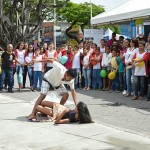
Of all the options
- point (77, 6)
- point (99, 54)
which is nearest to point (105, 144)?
point (99, 54)

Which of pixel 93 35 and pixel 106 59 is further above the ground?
pixel 93 35

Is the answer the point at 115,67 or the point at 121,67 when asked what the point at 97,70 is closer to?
the point at 115,67

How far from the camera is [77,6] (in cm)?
5369

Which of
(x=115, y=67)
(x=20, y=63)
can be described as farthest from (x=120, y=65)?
(x=20, y=63)

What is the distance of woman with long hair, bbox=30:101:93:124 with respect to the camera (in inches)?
294

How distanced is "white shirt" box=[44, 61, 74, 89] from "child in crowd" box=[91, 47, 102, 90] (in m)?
4.93

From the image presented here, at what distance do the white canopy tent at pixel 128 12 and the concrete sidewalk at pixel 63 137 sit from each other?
19.8 feet

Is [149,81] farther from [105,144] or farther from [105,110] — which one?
[105,144]

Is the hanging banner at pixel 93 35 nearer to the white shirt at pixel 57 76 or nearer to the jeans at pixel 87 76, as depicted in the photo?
the jeans at pixel 87 76

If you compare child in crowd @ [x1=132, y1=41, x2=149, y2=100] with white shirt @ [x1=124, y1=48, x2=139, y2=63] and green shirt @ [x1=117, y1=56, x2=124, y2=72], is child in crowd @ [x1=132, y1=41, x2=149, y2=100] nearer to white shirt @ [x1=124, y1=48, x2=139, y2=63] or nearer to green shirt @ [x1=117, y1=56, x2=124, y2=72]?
white shirt @ [x1=124, y1=48, x2=139, y2=63]

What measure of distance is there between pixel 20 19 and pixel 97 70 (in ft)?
51.6

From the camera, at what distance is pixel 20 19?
89.6ft

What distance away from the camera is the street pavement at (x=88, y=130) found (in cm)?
616

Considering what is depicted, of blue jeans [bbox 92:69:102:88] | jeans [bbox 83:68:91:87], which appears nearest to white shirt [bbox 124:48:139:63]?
blue jeans [bbox 92:69:102:88]
